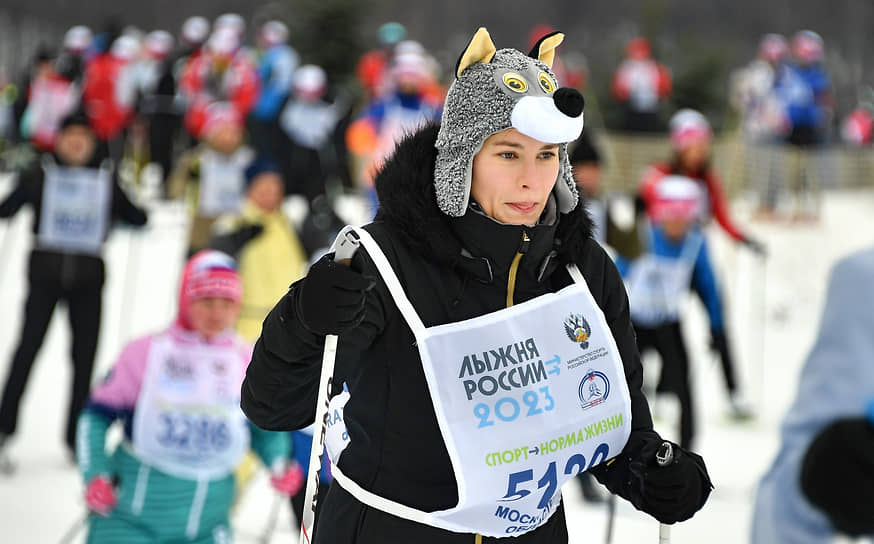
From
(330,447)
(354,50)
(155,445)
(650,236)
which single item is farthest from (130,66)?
(330,447)

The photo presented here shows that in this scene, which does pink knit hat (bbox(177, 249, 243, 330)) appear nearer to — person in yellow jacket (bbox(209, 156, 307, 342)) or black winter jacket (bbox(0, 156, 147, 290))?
person in yellow jacket (bbox(209, 156, 307, 342))

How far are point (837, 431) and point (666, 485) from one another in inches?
30.0

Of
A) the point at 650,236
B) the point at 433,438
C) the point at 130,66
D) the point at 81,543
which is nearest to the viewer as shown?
the point at 433,438

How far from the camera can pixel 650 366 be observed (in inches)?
392

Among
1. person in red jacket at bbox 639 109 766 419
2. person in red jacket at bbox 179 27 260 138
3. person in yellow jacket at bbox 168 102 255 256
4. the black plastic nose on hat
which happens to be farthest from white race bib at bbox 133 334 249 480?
person in red jacket at bbox 179 27 260 138

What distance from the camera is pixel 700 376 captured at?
10.0 m

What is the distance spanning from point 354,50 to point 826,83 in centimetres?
677

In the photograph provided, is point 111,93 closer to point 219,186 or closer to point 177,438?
point 219,186

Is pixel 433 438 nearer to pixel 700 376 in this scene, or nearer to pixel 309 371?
pixel 309 371

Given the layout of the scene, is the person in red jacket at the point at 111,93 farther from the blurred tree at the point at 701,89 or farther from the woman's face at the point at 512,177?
the woman's face at the point at 512,177

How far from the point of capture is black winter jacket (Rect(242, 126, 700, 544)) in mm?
2133

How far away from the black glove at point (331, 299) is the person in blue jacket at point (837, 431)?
73cm

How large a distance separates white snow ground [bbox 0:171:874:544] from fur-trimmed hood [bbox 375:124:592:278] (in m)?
2.01

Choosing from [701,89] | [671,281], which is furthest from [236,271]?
[701,89]
